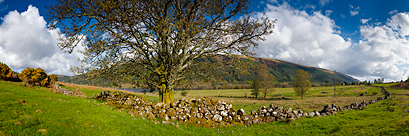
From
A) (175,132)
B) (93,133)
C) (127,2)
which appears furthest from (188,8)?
(93,133)

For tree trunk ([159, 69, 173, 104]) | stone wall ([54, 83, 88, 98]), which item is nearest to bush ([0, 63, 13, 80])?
stone wall ([54, 83, 88, 98])

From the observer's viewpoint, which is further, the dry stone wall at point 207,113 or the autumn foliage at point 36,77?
the autumn foliage at point 36,77

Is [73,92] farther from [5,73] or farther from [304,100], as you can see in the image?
[304,100]

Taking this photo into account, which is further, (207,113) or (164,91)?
(164,91)

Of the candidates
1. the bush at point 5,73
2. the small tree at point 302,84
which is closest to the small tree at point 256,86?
the small tree at point 302,84

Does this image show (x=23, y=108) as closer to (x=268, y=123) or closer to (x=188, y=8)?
(x=188, y=8)

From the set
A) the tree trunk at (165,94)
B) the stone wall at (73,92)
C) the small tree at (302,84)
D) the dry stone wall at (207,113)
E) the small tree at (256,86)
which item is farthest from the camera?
the small tree at (256,86)

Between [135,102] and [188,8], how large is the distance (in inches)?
366

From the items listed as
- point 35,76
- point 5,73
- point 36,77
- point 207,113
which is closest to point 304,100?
point 207,113

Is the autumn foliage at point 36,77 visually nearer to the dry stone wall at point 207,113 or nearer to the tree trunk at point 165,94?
the dry stone wall at point 207,113

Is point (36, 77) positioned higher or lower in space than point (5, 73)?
lower

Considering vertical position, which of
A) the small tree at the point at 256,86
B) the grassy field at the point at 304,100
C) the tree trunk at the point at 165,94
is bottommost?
the grassy field at the point at 304,100

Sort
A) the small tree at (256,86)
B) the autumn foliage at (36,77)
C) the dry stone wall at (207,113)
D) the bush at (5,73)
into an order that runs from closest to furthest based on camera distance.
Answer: the dry stone wall at (207,113), the bush at (5,73), the autumn foliage at (36,77), the small tree at (256,86)

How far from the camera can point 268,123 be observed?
41.0 feet
